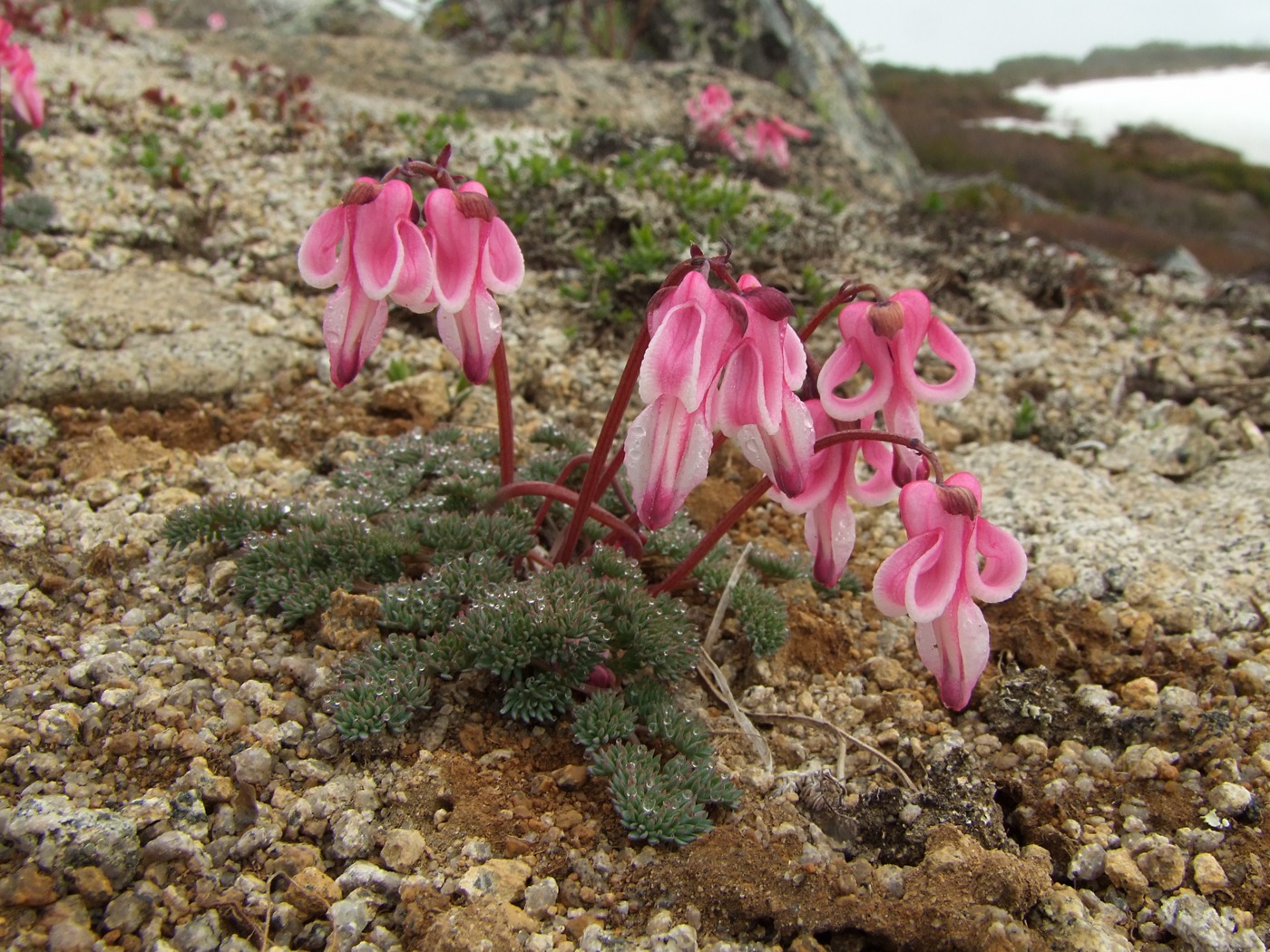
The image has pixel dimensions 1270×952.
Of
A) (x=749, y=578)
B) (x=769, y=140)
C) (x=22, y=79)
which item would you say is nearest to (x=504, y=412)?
(x=749, y=578)

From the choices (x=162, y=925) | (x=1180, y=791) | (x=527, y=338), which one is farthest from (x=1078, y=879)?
(x=527, y=338)

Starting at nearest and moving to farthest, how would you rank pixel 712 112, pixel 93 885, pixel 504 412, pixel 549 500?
pixel 93 885, pixel 504 412, pixel 549 500, pixel 712 112

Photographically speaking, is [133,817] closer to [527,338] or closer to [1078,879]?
[1078,879]

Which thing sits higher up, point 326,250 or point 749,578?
point 326,250

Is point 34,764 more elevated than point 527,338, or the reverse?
point 527,338

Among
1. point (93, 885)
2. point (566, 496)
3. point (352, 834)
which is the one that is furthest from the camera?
point (566, 496)

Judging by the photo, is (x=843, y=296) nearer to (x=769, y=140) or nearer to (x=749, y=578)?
(x=749, y=578)
